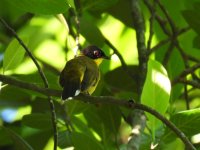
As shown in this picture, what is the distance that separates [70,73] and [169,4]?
108 cm

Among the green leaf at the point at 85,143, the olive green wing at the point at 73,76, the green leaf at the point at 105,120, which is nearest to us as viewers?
the green leaf at the point at 85,143

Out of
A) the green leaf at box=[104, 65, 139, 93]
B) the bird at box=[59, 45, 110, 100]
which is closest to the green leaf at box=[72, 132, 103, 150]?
the bird at box=[59, 45, 110, 100]

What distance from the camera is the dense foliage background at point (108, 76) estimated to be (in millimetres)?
2775

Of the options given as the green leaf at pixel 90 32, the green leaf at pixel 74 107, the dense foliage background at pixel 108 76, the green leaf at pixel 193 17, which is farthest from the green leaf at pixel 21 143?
the green leaf at pixel 193 17

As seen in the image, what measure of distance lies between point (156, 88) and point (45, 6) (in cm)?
63

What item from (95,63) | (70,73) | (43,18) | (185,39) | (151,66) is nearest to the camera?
(151,66)

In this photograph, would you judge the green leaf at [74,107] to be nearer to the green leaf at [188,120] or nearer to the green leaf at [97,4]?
the green leaf at [97,4]

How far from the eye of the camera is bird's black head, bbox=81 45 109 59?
12.9 ft

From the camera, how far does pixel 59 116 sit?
3.59 meters

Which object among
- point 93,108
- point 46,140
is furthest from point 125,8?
point 46,140

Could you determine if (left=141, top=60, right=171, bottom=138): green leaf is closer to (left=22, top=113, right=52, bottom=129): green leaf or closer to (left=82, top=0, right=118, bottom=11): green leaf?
(left=22, top=113, right=52, bottom=129): green leaf

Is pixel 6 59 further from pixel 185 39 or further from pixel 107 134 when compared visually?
pixel 185 39

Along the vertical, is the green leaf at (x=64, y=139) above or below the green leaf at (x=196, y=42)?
below

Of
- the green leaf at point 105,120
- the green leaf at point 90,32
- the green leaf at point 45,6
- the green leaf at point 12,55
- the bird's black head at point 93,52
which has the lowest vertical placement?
the green leaf at point 105,120
